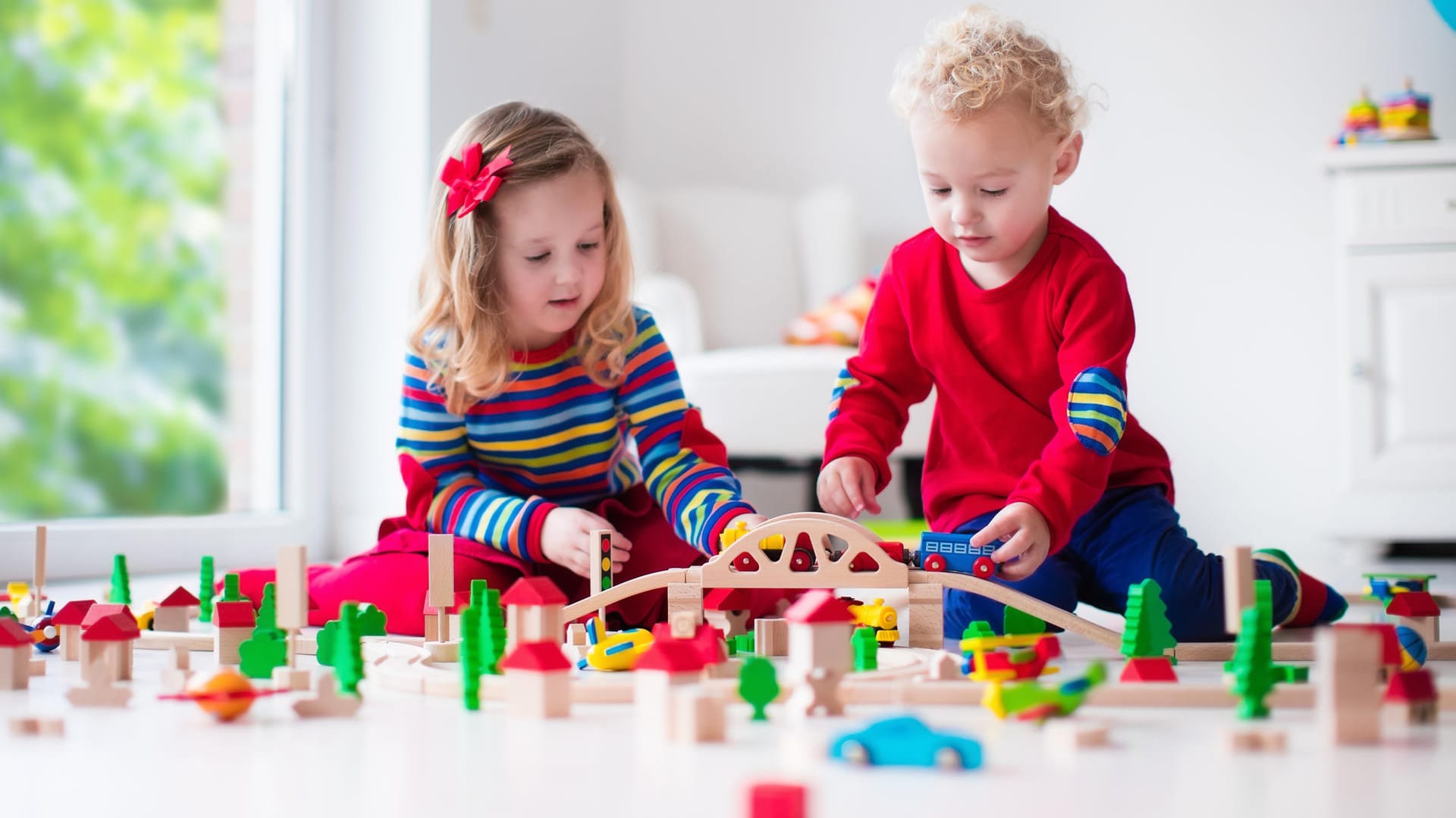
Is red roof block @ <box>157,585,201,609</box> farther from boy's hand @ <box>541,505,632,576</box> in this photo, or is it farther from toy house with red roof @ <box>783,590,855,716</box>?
toy house with red roof @ <box>783,590,855,716</box>

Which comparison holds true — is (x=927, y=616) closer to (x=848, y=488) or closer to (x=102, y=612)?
(x=848, y=488)

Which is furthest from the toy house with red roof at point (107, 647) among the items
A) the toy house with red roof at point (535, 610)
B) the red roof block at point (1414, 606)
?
the red roof block at point (1414, 606)

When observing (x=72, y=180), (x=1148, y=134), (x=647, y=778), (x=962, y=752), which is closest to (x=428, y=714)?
(x=647, y=778)

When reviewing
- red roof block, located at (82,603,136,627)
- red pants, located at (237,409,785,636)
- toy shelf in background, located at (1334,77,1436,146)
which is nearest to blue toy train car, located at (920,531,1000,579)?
red pants, located at (237,409,785,636)

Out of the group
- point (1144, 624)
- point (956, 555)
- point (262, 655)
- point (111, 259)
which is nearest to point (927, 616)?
point (956, 555)

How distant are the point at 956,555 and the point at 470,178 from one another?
2.05ft

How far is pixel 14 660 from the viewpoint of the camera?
880 mm

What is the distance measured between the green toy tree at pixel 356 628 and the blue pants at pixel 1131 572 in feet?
1.69

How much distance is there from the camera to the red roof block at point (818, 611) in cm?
70

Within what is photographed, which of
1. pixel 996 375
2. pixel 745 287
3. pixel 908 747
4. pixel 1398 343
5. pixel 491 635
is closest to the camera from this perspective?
pixel 908 747

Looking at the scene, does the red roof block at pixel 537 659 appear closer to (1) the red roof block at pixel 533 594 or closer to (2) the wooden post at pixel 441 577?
(1) the red roof block at pixel 533 594

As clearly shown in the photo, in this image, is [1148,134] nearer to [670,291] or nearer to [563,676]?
[670,291]

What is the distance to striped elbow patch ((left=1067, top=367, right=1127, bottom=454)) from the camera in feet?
3.58

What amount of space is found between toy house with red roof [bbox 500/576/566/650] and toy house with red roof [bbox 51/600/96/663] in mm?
387
